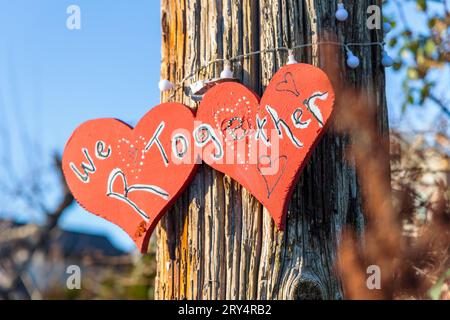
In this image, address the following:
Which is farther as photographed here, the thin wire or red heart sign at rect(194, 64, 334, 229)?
the thin wire

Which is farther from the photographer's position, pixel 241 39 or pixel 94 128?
pixel 94 128

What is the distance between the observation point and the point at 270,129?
2.17 meters

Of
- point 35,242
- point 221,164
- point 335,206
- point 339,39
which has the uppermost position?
point 339,39

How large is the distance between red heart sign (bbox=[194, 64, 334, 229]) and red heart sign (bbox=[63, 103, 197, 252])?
0.10 metres

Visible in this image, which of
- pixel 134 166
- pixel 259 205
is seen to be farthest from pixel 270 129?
pixel 134 166

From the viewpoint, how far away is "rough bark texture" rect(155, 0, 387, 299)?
7.09ft

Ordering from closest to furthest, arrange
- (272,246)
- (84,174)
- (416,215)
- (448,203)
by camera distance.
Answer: (272,246) < (84,174) < (448,203) < (416,215)

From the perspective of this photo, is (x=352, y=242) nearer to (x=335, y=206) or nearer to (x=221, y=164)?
(x=335, y=206)

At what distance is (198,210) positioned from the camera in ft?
7.39

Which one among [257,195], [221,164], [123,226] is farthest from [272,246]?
[123,226]

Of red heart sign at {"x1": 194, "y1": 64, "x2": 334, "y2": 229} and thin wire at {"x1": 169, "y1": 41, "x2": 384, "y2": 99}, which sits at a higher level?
thin wire at {"x1": 169, "y1": 41, "x2": 384, "y2": 99}

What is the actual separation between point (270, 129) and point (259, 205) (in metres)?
0.23

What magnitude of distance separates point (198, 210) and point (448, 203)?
2073mm

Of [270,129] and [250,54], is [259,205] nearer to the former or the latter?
[270,129]
